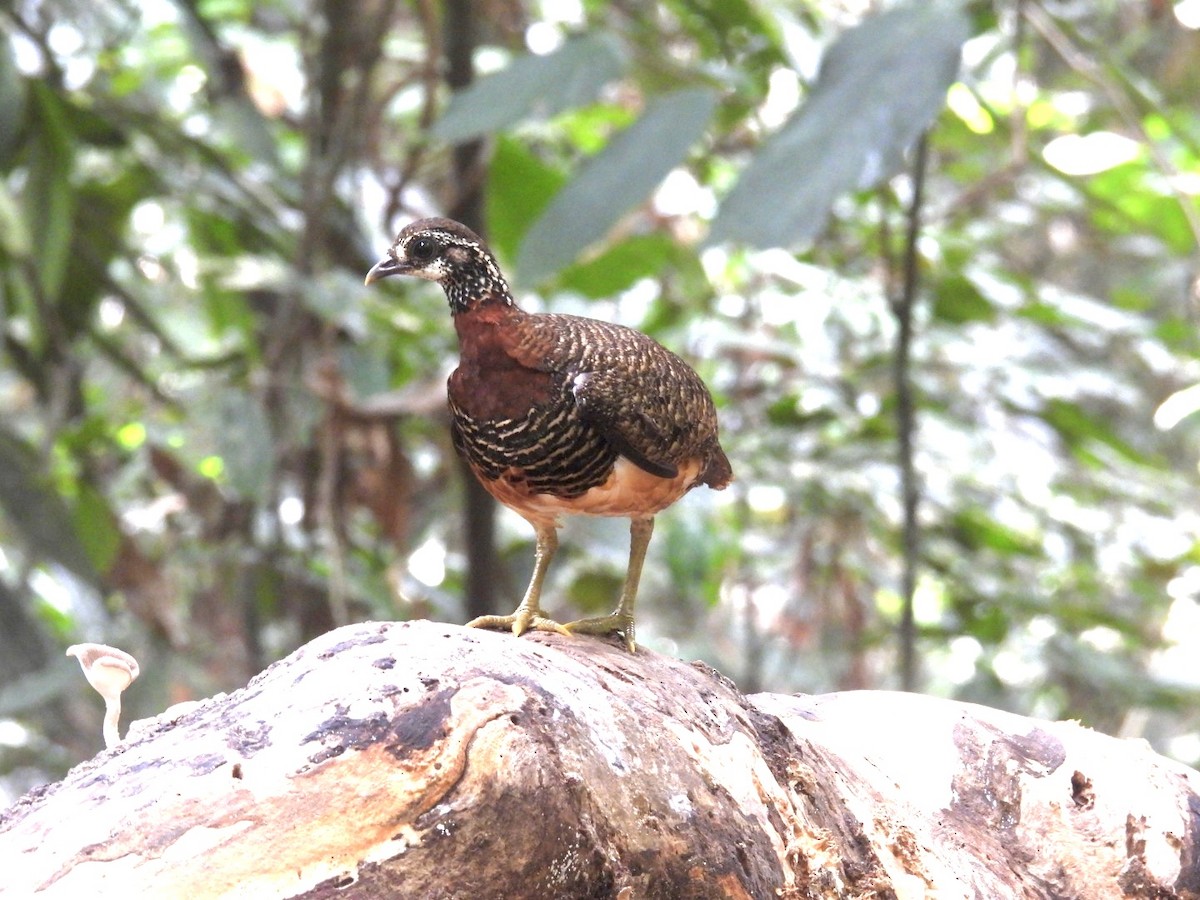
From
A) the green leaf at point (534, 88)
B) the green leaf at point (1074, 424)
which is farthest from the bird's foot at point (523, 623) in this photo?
the green leaf at point (1074, 424)

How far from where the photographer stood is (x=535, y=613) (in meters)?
2.17

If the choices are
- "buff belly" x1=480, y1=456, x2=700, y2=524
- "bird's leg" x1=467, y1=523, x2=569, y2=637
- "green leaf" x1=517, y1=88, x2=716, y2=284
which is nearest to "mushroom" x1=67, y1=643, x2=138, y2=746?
"bird's leg" x1=467, y1=523, x2=569, y2=637

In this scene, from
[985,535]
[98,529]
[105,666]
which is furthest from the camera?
[985,535]

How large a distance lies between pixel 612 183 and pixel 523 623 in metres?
1.27

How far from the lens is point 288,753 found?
4.69 feet

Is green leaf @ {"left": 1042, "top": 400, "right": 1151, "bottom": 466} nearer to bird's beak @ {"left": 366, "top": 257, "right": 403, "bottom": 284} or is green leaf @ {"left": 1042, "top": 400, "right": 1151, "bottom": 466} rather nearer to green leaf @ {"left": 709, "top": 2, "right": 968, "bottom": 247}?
green leaf @ {"left": 709, "top": 2, "right": 968, "bottom": 247}

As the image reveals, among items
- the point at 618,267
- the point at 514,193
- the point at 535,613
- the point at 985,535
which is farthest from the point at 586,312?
the point at 535,613

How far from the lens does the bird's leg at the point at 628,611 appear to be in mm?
2184

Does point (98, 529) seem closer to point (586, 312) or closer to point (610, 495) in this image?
point (586, 312)

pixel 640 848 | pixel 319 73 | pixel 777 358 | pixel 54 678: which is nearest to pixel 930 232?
pixel 777 358

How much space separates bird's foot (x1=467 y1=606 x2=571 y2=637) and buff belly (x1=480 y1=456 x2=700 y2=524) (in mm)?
162

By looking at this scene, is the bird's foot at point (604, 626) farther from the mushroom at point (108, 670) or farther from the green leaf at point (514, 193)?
the green leaf at point (514, 193)

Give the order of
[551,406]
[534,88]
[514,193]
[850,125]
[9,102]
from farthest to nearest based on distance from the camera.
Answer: [514,193], [9,102], [534,88], [850,125], [551,406]

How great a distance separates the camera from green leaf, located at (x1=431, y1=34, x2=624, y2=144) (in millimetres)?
3093
